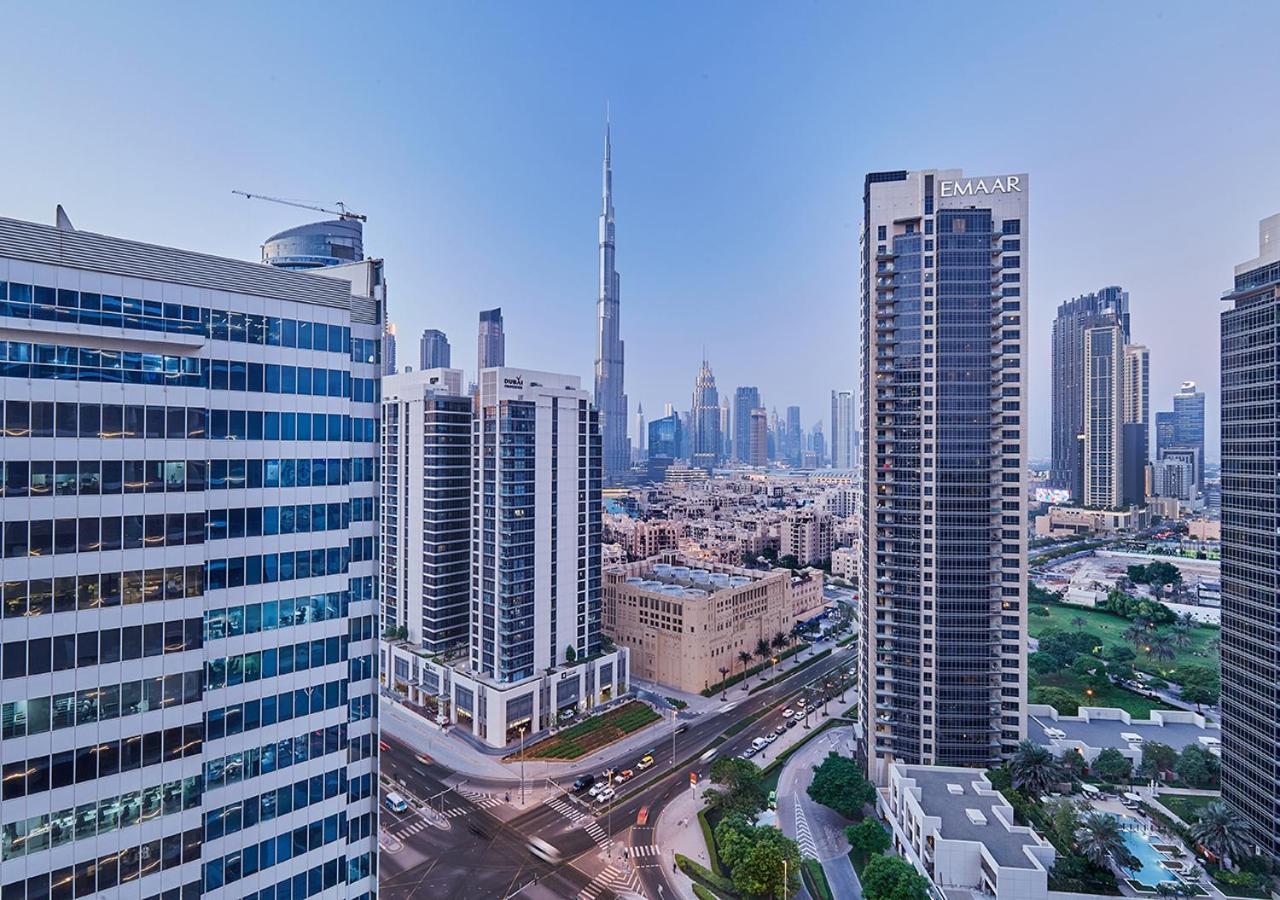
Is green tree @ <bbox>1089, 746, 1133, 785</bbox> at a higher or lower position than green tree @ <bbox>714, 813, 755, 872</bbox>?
lower

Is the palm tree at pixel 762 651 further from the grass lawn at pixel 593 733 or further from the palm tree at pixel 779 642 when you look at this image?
the grass lawn at pixel 593 733

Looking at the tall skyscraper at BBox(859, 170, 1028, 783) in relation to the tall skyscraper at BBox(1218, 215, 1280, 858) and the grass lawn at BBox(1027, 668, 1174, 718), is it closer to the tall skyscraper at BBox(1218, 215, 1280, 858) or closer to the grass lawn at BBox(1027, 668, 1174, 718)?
the tall skyscraper at BBox(1218, 215, 1280, 858)

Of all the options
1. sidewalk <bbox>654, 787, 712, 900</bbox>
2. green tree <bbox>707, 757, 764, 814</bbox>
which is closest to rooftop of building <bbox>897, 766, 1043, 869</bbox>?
green tree <bbox>707, 757, 764, 814</bbox>

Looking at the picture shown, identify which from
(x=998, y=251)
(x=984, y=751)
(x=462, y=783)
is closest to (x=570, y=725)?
(x=462, y=783)

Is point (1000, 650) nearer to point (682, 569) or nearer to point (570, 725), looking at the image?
point (570, 725)

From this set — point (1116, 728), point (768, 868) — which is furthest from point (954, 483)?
point (1116, 728)

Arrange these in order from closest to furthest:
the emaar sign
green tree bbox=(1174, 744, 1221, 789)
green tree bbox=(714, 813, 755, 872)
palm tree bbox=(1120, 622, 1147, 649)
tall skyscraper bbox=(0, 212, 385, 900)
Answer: tall skyscraper bbox=(0, 212, 385, 900) < green tree bbox=(714, 813, 755, 872) < the emaar sign < green tree bbox=(1174, 744, 1221, 789) < palm tree bbox=(1120, 622, 1147, 649)

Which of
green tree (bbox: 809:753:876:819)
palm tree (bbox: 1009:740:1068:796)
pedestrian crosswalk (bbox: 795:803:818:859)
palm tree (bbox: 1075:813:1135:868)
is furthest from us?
green tree (bbox: 809:753:876:819)

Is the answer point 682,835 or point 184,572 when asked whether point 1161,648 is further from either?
point 184,572
